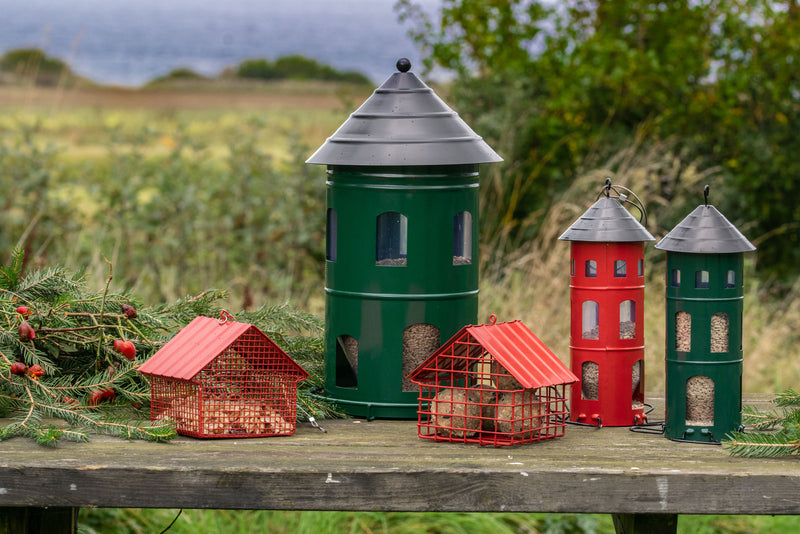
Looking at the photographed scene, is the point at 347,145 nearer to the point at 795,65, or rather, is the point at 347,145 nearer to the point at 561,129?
the point at 561,129

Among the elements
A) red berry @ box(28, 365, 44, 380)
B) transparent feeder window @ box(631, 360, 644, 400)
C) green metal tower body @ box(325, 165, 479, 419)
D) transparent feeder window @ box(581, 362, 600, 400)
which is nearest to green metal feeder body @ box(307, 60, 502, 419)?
green metal tower body @ box(325, 165, 479, 419)

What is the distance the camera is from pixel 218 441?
2.65 meters

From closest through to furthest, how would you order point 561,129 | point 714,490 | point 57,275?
1. point 714,490
2. point 57,275
3. point 561,129

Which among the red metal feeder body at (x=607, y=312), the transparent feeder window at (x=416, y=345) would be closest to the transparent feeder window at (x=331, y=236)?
the transparent feeder window at (x=416, y=345)

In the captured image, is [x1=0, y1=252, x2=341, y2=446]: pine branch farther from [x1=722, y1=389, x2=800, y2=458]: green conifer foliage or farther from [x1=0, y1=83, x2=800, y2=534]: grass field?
[x1=0, y1=83, x2=800, y2=534]: grass field

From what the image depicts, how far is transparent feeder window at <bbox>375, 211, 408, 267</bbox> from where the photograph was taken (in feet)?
9.64

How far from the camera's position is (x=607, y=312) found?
9.15 ft

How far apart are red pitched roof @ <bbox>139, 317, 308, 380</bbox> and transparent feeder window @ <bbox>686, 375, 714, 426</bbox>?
1.01m

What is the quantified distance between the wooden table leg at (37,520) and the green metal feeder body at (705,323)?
5.65ft

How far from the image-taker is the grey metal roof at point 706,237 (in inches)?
100

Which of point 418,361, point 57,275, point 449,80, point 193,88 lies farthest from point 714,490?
point 193,88

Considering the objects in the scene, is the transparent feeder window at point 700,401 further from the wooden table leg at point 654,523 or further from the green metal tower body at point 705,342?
the wooden table leg at point 654,523

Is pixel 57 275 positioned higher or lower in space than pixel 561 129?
lower

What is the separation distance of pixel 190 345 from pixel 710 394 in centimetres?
136
